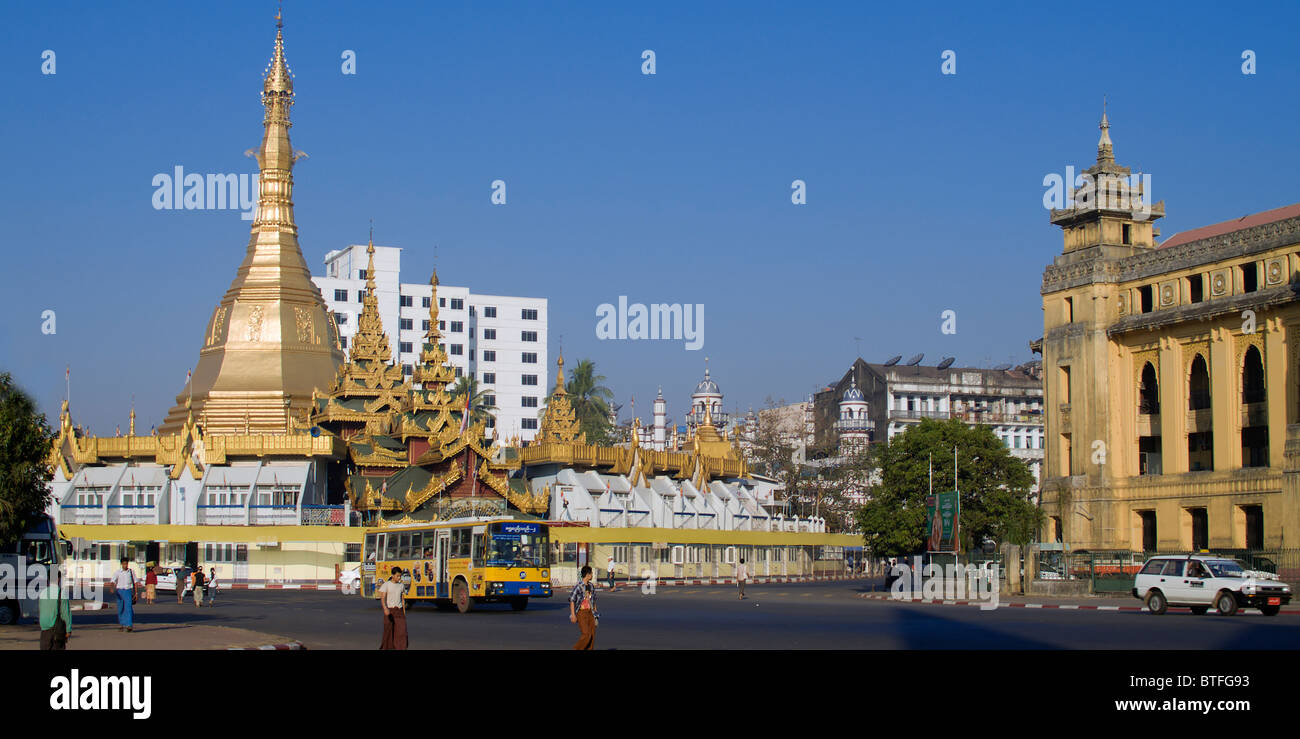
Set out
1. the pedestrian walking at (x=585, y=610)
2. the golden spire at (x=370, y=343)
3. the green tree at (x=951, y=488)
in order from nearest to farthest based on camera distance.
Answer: the pedestrian walking at (x=585, y=610)
the green tree at (x=951, y=488)
the golden spire at (x=370, y=343)

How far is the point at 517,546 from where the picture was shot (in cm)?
3650

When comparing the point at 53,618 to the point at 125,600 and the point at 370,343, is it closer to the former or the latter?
the point at 125,600

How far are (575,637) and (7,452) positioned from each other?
1264 centimetres

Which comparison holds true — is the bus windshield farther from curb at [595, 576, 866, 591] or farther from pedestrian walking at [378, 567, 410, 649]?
curb at [595, 576, 866, 591]

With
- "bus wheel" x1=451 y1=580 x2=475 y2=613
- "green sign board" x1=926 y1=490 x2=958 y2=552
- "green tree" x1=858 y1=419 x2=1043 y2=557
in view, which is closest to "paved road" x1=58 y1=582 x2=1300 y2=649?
"bus wheel" x1=451 y1=580 x2=475 y2=613

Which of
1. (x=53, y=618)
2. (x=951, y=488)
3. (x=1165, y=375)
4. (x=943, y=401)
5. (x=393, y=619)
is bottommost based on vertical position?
(x=393, y=619)

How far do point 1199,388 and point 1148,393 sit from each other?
2359mm

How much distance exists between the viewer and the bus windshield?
1422 inches

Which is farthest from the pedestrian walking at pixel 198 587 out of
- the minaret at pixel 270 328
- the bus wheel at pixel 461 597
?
the minaret at pixel 270 328

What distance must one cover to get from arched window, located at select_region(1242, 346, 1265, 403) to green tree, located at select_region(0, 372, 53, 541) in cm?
4482

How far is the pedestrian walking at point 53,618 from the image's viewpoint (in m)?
17.6

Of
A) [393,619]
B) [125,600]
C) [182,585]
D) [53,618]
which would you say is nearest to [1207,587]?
[393,619]

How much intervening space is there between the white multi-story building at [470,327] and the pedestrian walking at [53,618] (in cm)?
10452

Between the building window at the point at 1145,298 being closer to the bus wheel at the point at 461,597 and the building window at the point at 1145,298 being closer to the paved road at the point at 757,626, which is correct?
the paved road at the point at 757,626
